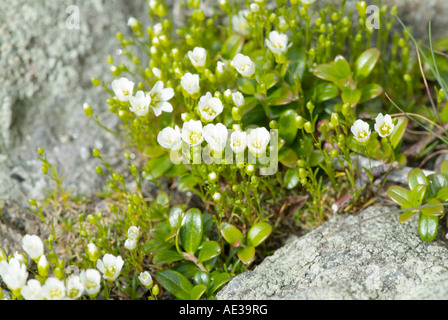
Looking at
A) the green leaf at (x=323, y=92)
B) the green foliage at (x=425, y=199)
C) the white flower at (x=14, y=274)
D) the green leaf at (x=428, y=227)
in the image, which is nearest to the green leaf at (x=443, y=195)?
the green foliage at (x=425, y=199)

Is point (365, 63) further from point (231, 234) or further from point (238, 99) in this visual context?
point (231, 234)

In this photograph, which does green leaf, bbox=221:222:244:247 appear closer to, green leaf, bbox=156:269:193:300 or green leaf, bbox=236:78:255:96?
green leaf, bbox=156:269:193:300

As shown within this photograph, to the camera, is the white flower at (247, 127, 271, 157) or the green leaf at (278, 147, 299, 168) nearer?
the white flower at (247, 127, 271, 157)

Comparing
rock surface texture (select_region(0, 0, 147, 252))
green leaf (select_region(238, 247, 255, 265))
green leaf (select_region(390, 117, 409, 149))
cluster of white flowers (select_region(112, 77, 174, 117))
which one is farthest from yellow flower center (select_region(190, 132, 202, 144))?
green leaf (select_region(390, 117, 409, 149))

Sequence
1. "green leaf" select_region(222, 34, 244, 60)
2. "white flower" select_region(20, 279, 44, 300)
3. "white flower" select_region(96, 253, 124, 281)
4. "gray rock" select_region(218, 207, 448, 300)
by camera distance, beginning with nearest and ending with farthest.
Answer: "white flower" select_region(20, 279, 44, 300) < "gray rock" select_region(218, 207, 448, 300) < "white flower" select_region(96, 253, 124, 281) < "green leaf" select_region(222, 34, 244, 60)

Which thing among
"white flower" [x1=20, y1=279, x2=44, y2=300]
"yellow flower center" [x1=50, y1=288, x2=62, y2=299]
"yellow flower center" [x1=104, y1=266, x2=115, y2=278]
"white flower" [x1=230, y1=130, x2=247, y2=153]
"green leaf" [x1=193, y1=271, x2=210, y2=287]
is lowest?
"green leaf" [x1=193, y1=271, x2=210, y2=287]

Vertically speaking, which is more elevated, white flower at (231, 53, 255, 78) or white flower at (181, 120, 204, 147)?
white flower at (231, 53, 255, 78)
